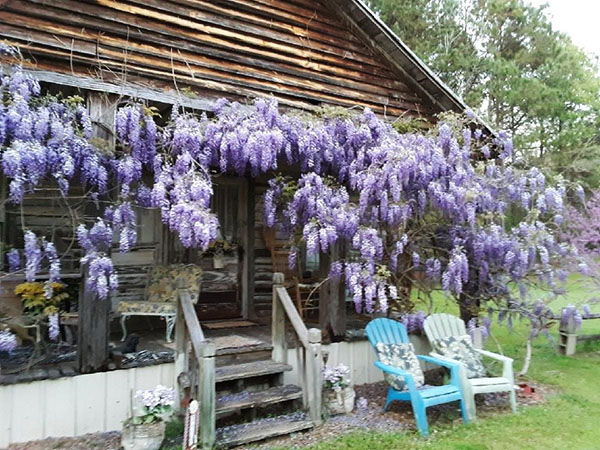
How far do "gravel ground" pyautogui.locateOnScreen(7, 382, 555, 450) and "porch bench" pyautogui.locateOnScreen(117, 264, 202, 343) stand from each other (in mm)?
1249

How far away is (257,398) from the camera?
3.97 metres

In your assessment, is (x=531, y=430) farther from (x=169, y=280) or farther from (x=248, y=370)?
(x=169, y=280)

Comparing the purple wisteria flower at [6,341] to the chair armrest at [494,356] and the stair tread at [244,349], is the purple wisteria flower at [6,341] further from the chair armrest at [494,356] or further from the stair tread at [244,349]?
the chair armrest at [494,356]

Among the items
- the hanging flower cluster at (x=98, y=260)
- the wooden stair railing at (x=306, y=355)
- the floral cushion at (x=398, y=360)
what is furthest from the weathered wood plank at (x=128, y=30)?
the floral cushion at (x=398, y=360)

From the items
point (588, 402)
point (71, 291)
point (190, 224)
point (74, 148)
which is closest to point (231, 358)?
point (190, 224)

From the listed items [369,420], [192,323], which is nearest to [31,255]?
[192,323]

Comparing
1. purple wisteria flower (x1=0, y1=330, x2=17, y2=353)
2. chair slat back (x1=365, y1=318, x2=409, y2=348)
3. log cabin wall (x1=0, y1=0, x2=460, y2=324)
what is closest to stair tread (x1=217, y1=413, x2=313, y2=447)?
chair slat back (x1=365, y1=318, x2=409, y2=348)

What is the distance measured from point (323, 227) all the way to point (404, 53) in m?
2.59

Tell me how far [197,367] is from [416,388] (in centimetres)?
179

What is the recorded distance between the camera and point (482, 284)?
5.79 meters

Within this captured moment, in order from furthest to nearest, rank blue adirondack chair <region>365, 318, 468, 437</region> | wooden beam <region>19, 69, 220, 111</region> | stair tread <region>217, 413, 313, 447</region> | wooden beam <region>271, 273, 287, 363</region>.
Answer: wooden beam <region>271, 273, 287, 363</region> < blue adirondack chair <region>365, 318, 468, 437</region> < wooden beam <region>19, 69, 220, 111</region> < stair tread <region>217, 413, 313, 447</region>

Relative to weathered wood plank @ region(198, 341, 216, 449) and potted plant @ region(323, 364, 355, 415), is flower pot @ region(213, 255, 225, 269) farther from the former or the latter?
weathered wood plank @ region(198, 341, 216, 449)

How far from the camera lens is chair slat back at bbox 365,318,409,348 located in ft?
15.4

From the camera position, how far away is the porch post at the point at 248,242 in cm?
622
